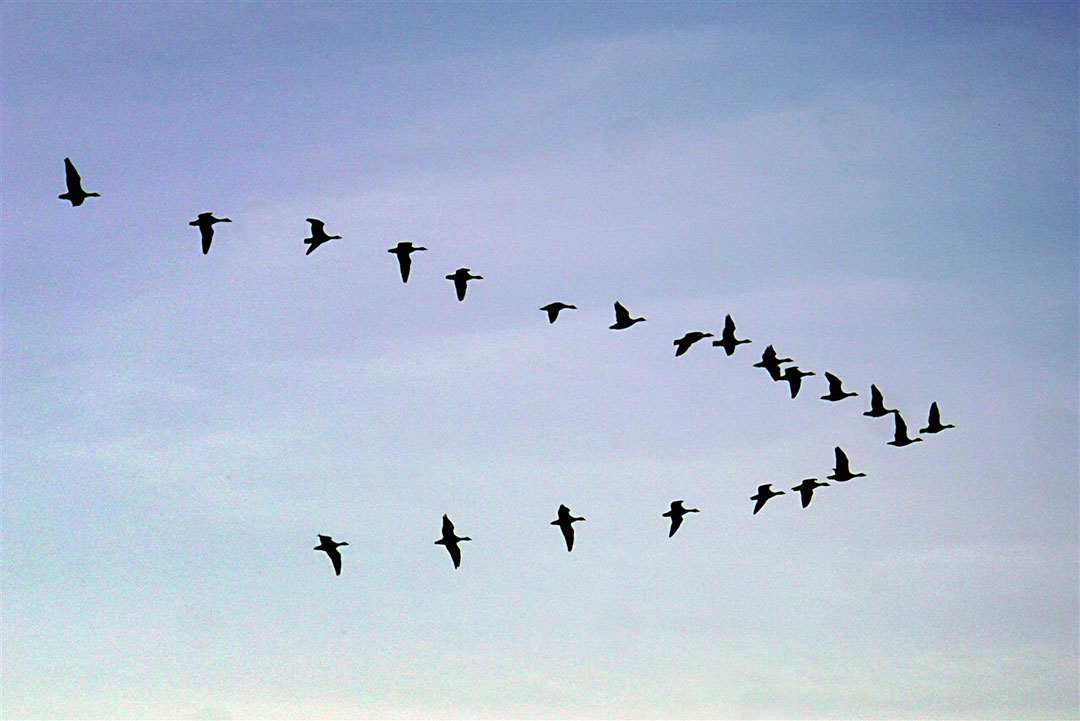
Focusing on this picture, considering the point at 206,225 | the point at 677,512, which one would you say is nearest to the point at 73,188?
the point at 206,225

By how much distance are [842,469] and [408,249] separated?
2134 cm

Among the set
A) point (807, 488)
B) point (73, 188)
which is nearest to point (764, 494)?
point (807, 488)

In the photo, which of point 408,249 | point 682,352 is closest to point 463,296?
point 408,249

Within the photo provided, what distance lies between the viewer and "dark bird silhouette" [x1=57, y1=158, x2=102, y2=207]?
68438 millimetres

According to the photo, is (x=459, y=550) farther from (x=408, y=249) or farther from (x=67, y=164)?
(x=67, y=164)

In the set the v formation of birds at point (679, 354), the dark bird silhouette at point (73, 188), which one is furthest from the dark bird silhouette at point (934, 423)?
the dark bird silhouette at point (73, 188)

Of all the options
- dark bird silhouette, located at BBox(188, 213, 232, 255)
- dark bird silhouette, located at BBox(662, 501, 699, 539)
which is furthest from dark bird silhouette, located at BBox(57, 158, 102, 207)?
dark bird silhouette, located at BBox(662, 501, 699, 539)

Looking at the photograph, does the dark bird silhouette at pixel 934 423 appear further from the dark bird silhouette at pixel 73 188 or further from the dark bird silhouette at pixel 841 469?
the dark bird silhouette at pixel 73 188

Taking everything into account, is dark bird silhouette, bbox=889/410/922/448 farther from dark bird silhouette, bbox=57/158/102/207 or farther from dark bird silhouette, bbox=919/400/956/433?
dark bird silhouette, bbox=57/158/102/207

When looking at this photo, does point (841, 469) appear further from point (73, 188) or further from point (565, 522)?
point (73, 188)

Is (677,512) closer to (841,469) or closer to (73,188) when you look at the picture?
(841,469)

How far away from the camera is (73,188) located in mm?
68625

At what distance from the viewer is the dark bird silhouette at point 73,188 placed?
68438mm

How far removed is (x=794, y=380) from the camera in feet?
261
